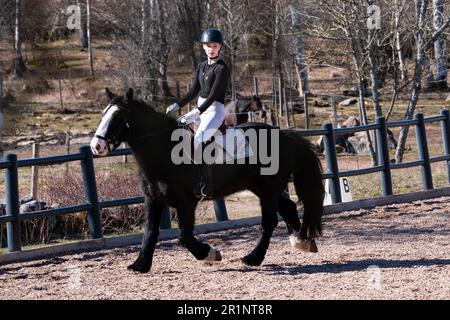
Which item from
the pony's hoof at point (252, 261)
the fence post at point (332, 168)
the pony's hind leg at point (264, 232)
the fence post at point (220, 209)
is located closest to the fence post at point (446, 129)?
the fence post at point (332, 168)

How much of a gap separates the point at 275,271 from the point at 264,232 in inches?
20.6

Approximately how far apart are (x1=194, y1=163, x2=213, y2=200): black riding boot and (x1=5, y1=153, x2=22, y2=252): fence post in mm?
2792

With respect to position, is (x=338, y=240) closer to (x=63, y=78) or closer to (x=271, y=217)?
(x=271, y=217)

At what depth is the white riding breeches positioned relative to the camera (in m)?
8.23

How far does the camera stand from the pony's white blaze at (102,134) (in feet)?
24.7

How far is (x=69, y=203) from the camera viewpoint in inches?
513

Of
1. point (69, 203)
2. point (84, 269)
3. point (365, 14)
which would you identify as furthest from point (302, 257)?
point (365, 14)

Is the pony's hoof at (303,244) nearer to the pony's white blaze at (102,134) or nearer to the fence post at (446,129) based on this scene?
the pony's white blaze at (102,134)

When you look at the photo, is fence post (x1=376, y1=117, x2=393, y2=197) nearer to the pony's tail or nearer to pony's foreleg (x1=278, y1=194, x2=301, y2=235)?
the pony's tail

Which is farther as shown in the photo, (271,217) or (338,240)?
(338,240)

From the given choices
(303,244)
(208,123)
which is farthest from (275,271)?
(208,123)

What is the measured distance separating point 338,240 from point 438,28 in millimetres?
9763

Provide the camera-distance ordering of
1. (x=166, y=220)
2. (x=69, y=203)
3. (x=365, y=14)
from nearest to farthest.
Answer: (x=166, y=220) → (x=69, y=203) → (x=365, y=14)

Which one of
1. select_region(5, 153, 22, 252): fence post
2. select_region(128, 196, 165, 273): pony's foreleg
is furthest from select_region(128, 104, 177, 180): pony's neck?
select_region(5, 153, 22, 252): fence post
